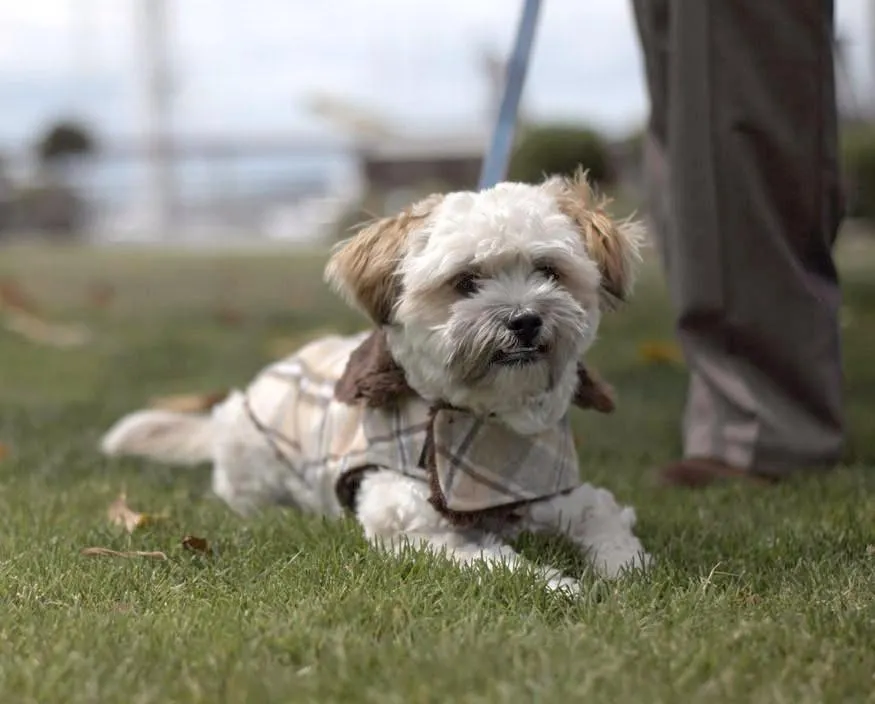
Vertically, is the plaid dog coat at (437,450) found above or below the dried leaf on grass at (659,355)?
above

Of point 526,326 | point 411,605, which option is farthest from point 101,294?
point 411,605

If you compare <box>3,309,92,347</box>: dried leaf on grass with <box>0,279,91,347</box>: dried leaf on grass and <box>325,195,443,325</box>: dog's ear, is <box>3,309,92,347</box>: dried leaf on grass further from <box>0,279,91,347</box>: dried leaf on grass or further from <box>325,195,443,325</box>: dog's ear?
<box>325,195,443,325</box>: dog's ear

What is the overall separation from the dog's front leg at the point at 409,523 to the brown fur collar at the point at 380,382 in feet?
0.63

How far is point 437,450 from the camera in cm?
297

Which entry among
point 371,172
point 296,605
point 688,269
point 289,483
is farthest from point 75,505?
point 371,172

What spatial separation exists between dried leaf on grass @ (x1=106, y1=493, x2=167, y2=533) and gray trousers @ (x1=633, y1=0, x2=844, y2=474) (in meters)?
1.81

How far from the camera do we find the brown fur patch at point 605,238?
2.97 metres

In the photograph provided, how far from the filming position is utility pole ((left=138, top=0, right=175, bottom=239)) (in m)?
21.6

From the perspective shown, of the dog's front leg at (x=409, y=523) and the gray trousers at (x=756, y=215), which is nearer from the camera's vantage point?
the dog's front leg at (x=409, y=523)

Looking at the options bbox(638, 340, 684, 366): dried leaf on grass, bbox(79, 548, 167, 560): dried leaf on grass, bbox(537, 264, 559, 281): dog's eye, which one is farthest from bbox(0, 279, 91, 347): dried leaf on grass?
bbox(537, 264, 559, 281): dog's eye

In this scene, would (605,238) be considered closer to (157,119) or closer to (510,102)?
(510,102)

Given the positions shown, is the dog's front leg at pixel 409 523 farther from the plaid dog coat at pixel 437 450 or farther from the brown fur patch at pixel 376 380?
the brown fur patch at pixel 376 380

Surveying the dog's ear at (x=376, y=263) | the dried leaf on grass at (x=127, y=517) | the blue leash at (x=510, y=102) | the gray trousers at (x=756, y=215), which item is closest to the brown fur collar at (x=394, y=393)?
the dog's ear at (x=376, y=263)

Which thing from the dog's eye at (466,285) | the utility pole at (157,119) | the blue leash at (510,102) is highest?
the blue leash at (510,102)
